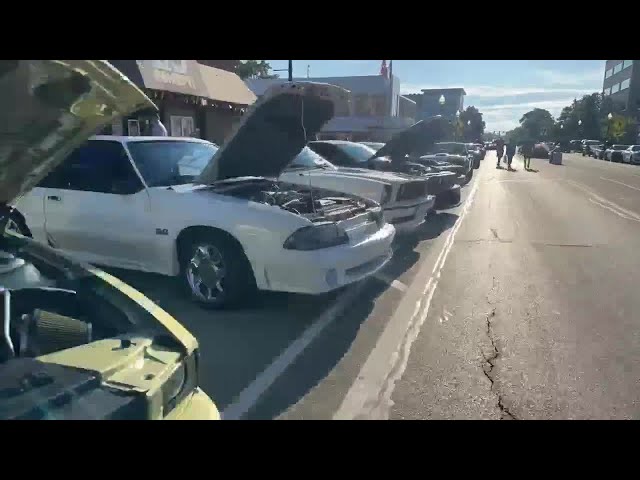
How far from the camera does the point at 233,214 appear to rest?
179 inches

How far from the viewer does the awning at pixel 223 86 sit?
17203 millimetres

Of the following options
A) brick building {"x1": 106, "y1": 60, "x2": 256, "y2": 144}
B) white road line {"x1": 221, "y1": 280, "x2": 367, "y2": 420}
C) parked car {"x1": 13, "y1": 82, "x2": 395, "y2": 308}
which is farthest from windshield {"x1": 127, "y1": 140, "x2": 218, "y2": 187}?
brick building {"x1": 106, "y1": 60, "x2": 256, "y2": 144}

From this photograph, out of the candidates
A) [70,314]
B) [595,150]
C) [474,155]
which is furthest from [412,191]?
[595,150]

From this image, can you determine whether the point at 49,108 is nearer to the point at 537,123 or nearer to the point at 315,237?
the point at 315,237

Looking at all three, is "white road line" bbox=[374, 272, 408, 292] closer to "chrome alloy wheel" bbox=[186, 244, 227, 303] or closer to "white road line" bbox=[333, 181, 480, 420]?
"white road line" bbox=[333, 181, 480, 420]

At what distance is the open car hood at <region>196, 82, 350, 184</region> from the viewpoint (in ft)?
16.7

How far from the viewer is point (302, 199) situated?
5.30 m

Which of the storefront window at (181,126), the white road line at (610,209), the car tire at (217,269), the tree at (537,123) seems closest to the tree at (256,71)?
the storefront window at (181,126)

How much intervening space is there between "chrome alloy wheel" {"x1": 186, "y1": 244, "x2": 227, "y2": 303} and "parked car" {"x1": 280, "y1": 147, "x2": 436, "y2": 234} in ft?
7.85

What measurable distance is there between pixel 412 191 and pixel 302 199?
273 centimetres

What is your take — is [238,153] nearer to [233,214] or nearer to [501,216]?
[233,214]
